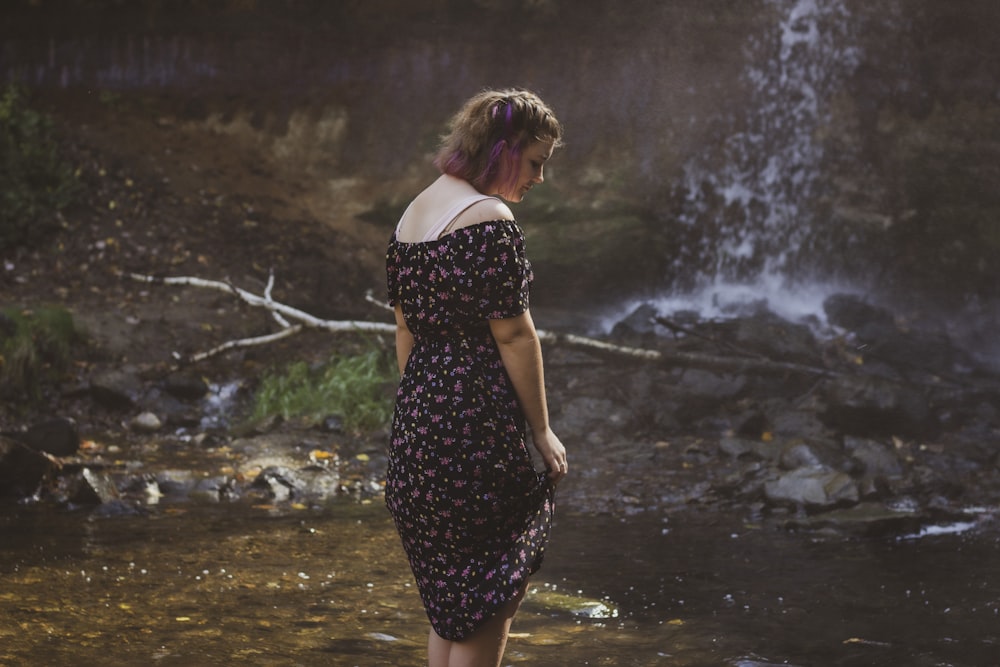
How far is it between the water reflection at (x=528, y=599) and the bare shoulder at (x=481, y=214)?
75.7 inches

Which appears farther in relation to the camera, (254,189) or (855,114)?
(254,189)

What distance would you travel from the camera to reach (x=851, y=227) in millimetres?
12195

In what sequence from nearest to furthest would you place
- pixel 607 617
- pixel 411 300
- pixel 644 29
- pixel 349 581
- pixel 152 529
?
pixel 411 300 → pixel 607 617 → pixel 349 581 → pixel 152 529 → pixel 644 29

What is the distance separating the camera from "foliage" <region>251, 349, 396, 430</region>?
28.7 feet

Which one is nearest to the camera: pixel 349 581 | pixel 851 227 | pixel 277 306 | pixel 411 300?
pixel 411 300

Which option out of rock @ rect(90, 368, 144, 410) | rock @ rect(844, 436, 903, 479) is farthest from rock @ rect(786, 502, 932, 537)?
rock @ rect(90, 368, 144, 410)

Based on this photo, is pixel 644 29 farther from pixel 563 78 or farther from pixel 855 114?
pixel 855 114

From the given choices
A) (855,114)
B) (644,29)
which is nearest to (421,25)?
(644,29)

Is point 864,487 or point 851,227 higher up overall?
point 851,227

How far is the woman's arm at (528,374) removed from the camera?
3027 mm

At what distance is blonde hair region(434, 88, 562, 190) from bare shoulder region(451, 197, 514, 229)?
12 centimetres

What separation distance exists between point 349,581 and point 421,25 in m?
10.4

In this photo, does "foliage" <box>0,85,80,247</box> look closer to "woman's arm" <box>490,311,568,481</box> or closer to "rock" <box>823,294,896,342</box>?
"rock" <box>823,294,896,342</box>

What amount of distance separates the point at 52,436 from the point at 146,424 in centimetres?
139
